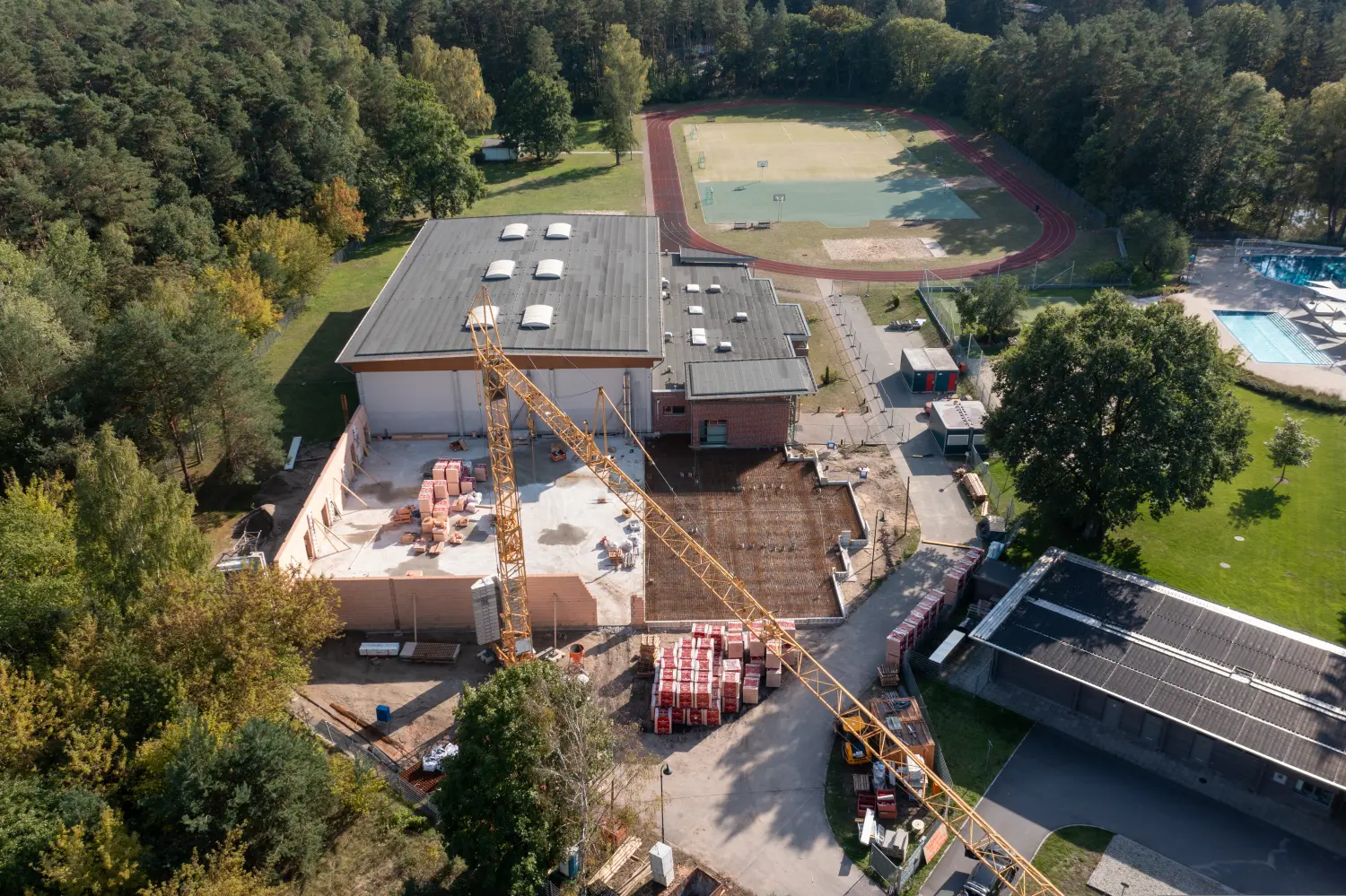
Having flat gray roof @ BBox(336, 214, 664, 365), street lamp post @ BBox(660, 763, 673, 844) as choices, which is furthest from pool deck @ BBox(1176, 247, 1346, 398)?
street lamp post @ BBox(660, 763, 673, 844)

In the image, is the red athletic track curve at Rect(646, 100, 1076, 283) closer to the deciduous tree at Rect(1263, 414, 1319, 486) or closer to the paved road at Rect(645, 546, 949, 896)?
the deciduous tree at Rect(1263, 414, 1319, 486)

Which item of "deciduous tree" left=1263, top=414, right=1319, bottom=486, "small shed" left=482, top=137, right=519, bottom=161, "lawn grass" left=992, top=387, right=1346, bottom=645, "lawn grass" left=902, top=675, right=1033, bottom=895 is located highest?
"small shed" left=482, top=137, right=519, bottom=161

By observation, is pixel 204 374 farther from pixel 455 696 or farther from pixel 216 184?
pixel 216 184

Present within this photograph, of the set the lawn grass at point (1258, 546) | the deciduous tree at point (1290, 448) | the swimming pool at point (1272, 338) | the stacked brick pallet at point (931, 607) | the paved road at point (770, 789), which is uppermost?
the deciduous tree at point (1290, 448)

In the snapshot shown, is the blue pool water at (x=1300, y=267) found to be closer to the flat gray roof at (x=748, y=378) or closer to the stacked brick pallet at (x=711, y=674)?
the flat gray roof at (x=748, y=378)

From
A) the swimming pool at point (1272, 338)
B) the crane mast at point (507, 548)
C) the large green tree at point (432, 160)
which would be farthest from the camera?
the large green tree at point (432, 160)

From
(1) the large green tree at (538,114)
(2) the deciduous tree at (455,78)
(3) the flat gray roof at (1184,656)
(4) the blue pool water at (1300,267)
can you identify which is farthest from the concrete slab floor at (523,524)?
(2) the deciduous tree at (455,78)
